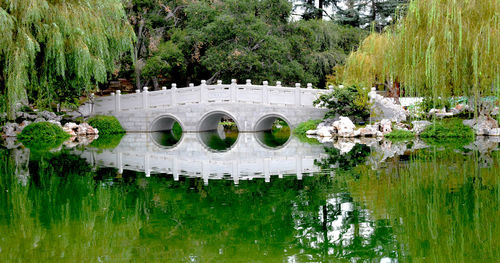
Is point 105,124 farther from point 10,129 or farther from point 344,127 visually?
point 344,127

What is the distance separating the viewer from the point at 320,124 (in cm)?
1802

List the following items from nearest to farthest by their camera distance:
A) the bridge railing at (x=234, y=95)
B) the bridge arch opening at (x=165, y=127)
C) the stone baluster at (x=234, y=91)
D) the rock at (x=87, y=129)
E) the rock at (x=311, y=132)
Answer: the rock at (x=311, y=132), the bridge railing at (x=234, y=95), the stone baluster at (x=234, y=91), the rock at (x=87, y=129), the bridge arch opening at (x=165, y=127)

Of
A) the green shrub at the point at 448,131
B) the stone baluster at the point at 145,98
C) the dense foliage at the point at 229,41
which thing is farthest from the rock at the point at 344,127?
the stone baluster at the point at 145,98

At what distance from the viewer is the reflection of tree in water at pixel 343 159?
8.35 meters

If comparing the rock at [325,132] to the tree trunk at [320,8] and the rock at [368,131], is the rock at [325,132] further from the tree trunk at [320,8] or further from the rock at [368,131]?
the tree trunk at [320,8]

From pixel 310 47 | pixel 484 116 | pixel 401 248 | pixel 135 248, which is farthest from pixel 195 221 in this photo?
pixel 310 47

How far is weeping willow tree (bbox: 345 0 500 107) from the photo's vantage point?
1084 cm

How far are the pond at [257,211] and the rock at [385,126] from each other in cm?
697

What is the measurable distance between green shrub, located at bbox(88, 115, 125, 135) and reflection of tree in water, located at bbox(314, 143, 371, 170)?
1190 centimetres

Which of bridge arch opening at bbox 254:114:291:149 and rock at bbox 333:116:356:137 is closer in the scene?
rock at bbox 333:116:356:137

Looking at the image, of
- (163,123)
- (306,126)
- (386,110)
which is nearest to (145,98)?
(163,123)

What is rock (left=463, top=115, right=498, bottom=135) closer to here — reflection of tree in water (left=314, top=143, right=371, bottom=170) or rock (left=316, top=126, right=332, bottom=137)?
rock (left=316, top=126, right=332, bottom=137)

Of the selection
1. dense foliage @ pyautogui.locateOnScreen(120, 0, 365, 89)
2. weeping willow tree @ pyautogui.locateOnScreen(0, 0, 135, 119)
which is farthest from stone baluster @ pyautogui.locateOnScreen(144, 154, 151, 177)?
dense foliage @ pyautogui.locateOnScreen(120, 0, 365, 89)

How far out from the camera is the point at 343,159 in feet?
30.7
